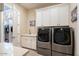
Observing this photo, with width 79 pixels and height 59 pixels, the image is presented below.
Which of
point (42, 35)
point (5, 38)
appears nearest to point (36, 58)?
point (42, 35)

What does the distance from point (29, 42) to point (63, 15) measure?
1.66ft

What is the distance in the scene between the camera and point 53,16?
1.34 metres

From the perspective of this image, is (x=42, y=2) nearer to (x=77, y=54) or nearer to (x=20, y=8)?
(x=20, y=8)

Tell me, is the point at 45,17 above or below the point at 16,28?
above

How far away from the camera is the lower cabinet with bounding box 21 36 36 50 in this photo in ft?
4.38

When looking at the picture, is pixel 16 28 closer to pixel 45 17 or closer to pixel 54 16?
pixel 45 17

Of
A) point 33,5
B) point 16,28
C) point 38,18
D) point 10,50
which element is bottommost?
point 10,50

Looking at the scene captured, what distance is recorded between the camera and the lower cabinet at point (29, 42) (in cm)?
134

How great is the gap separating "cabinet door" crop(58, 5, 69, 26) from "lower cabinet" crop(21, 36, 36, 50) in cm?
38

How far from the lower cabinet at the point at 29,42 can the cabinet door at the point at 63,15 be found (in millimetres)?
375

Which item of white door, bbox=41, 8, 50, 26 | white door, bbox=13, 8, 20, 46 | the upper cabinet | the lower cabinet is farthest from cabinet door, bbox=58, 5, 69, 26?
white door, bbox=13, 8, 20, 46

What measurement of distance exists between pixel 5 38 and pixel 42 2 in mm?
581

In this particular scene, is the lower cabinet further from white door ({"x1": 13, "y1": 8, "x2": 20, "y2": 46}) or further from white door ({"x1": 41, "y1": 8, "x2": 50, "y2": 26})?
white door ({"x1": 41, "y1": 8, "x2": 50, "y2": 26})

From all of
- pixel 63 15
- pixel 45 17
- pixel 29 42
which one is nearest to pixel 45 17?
pixel 45 17
